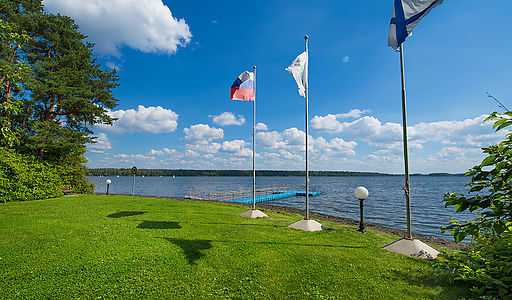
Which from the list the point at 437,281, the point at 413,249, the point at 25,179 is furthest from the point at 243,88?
the point at 25,179

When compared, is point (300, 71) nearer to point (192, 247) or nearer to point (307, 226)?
point (307, 226)

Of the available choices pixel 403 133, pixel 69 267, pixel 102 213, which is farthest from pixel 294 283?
pixel 102 213

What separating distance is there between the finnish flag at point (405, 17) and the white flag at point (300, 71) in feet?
10.3

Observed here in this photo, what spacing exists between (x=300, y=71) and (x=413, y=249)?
23.1 ft

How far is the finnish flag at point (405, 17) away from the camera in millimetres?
5391

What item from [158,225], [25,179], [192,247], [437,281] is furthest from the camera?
[25,179]

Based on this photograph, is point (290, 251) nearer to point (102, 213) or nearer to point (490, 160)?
point (490, 160)

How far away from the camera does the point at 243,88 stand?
36.7 feet

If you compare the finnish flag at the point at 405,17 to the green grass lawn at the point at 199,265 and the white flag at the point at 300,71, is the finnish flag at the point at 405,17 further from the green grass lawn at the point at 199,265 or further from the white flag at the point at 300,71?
the green grass lawn at the point at 199,265

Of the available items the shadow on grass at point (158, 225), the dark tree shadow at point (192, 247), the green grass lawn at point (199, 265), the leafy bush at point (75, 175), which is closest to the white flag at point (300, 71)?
the green grass lawn at point (199, 265)

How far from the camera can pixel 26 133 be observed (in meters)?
17.2

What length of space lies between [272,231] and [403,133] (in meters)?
5.27

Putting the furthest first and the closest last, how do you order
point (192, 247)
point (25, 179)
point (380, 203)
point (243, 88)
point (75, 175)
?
point (380, 203), point (75, 175), point (25, 179), point (243, 88), point (192, 247)

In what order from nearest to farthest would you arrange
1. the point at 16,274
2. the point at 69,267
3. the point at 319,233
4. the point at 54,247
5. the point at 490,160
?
1. the point at 490,160
2. the point at 16,274
3. the point at 69,267
4. the point at 54,247
5. the point at 319,233
